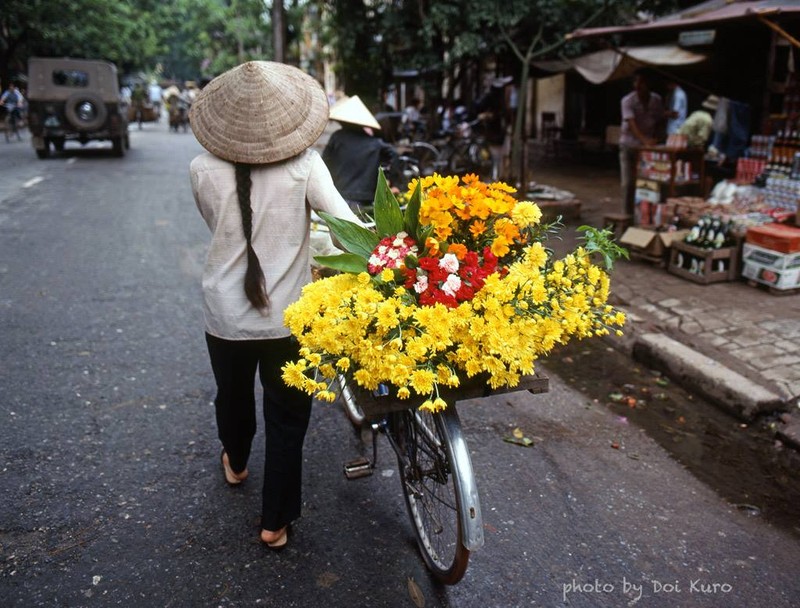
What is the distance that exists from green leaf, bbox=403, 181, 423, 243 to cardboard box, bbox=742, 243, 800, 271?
4.78 meters

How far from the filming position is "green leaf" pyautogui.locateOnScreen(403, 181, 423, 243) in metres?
2.23

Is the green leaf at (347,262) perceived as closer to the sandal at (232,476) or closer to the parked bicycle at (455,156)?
the sandal at (232,476)

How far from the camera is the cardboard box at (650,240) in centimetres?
677

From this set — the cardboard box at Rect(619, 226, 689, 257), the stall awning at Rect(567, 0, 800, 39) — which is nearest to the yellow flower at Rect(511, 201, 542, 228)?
the stall awning at Rect(567, 0, 800, 39)

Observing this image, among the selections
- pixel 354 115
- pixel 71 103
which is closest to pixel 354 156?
pixel 354 115

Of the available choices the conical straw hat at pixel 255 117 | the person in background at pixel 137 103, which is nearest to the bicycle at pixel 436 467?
the conical straw hat at pixel 255 117

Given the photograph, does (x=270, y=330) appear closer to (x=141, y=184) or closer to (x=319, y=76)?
(x=141, y=184)

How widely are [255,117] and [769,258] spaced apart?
517cm

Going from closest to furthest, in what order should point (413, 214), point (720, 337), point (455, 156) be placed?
point (413, 214)
point (720, 337)
point (455, 156)

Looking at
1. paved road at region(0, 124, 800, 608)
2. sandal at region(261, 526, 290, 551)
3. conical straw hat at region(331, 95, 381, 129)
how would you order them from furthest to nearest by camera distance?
conical straw hat at region(331, 95, 381, 129) → sandal at region(261, 526, 290, 551) → paved road at region(0, 124, 800, 608)

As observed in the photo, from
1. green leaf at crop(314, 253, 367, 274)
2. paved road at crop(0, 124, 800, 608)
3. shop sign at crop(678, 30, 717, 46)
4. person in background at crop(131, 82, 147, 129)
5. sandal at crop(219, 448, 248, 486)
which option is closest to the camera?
green leaf at crop(314, 253, 367, 274)

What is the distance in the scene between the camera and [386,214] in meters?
2.33

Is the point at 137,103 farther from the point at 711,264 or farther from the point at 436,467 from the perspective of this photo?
the point at 436,467

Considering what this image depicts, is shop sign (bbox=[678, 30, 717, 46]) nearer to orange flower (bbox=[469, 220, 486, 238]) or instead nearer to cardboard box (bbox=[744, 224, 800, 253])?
cardboard box (bbox=[744, 224, 800, 253])
